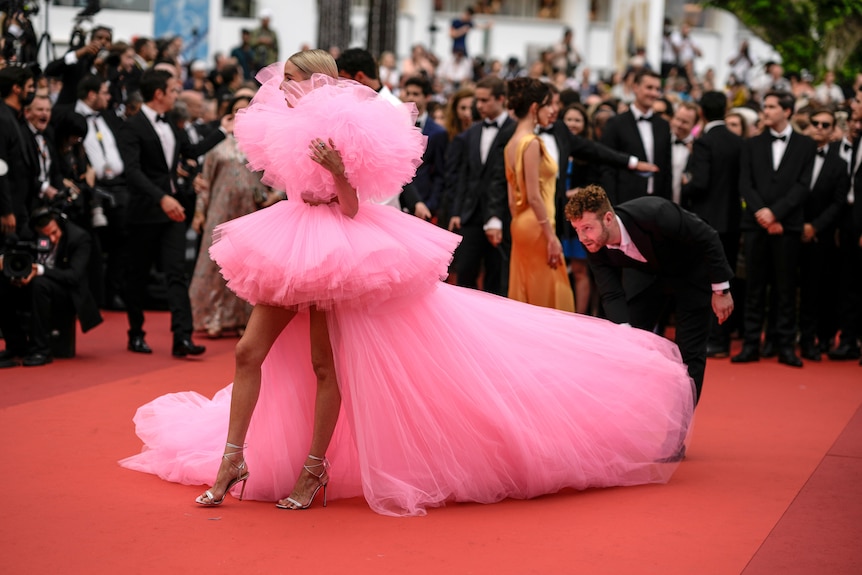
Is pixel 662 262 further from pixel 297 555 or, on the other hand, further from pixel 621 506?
pixel 297 555

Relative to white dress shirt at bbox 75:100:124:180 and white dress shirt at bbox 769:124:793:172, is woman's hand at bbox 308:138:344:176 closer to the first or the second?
white dress shirt at bbox 769:124:793:172

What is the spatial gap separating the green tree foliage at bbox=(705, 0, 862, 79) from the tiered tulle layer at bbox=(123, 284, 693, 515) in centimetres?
2056

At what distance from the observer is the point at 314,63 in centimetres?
501

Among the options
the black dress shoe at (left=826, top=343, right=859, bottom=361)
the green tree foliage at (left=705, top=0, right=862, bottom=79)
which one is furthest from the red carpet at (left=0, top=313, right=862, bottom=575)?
the green tree foliage at (left=705, top=0, right=862, bottom=79)

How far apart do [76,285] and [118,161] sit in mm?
2841

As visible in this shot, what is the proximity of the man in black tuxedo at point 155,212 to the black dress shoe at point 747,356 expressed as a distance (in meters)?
4.44

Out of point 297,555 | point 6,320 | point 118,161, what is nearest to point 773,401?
point 297,555

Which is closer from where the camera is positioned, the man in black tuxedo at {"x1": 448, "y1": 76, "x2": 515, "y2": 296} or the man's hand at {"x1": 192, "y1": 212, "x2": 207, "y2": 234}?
the man in black tuxedo at {"x1": 448, "y1": 76, "x2": 515, "y2": 296}

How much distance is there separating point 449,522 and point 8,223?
491 cm

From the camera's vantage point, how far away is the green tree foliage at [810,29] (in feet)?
80.2

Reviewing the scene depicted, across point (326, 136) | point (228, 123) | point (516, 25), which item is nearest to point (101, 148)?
point (228, 123)

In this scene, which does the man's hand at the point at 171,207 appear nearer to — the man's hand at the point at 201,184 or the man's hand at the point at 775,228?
the man's hand at the point at 201,184

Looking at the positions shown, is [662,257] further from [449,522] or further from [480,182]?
[480,182]

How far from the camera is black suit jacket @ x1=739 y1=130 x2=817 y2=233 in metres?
9.52
